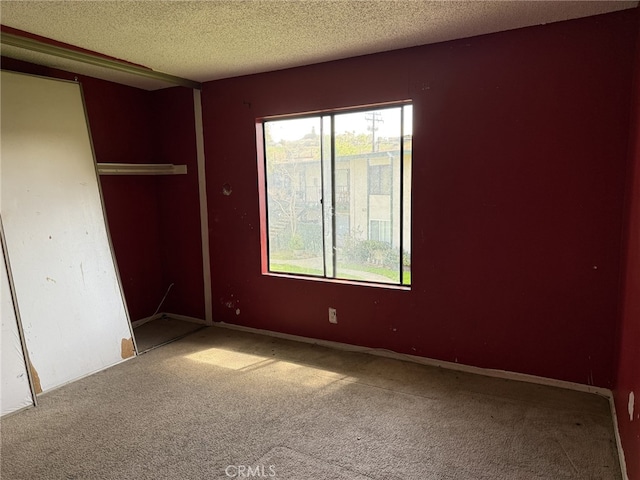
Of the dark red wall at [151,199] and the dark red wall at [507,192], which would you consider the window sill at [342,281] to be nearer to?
the dark red wall at [507,192]

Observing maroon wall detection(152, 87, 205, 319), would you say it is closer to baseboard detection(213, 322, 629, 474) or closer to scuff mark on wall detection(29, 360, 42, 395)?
baseboard detection(213, 322, 629, 474)

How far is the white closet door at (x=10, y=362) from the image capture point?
2.65m

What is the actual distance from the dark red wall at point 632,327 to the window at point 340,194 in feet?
4.49

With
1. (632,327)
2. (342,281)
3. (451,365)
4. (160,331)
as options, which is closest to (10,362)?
(160,331)

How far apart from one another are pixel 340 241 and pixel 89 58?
233 centimetres

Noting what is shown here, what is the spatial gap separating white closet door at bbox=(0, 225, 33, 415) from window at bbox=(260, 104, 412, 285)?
1.95m

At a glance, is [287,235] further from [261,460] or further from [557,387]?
[557,387]

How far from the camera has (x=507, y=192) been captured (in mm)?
2826

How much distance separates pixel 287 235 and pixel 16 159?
211cm

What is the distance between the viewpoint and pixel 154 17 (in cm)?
243

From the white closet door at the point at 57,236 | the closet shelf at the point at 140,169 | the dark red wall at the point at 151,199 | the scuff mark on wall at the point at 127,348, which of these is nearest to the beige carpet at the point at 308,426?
the scuff mark on wall at the point at 127,348

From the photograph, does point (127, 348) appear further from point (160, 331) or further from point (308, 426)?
point (308, 426)

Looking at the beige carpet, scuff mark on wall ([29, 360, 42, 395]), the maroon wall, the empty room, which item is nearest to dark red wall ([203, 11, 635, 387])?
the empty room

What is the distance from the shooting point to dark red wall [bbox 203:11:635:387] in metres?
2.56
